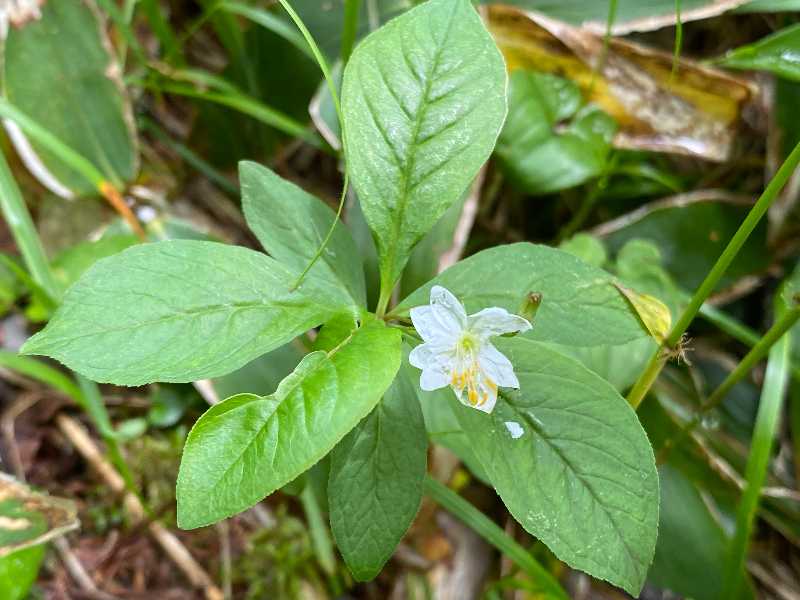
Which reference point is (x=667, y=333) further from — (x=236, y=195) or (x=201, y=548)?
(x=236, y=195)

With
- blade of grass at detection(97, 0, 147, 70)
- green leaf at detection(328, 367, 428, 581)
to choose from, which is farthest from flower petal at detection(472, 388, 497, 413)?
blade of grass at detection(97, 0, 147, 70)

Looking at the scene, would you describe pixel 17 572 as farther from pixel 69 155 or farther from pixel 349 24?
pixel 349 24

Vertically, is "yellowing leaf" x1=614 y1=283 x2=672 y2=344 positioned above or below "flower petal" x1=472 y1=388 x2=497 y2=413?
below

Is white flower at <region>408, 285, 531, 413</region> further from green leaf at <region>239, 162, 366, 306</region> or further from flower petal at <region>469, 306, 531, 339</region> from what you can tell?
green leaf at <region>239, 162, 366, 306</region>

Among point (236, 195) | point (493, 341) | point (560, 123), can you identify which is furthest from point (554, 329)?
point (236, 195)

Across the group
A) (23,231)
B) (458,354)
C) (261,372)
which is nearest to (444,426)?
(261,372)
